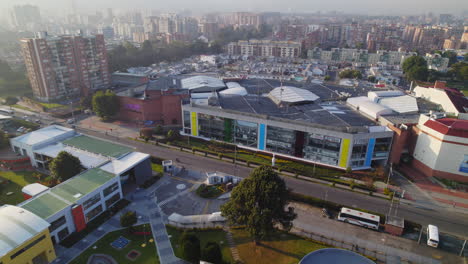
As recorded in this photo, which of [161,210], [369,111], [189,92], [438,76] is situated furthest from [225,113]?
[438,76]

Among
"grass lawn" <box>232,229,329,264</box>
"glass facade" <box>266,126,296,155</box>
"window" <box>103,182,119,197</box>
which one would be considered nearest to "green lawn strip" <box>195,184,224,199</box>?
"grass lawn" <box>232,229,329,264</box>

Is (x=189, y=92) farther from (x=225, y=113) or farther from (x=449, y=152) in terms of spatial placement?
(x=449, y=152)

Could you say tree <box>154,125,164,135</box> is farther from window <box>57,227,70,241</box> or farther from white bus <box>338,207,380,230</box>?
white bus <box>338,207,380,230</box>

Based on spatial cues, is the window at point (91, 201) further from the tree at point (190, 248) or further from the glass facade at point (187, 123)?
the glass facade at point (187, 123)

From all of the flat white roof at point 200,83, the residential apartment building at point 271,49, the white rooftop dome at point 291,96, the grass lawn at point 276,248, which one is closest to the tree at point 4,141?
the flat white roof at point 200,83

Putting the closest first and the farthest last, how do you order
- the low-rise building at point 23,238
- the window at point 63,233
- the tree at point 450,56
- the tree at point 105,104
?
the low-rise building at point 23,238
the window at point 63,233
the tree at point 105,104
the tree at point 450,56

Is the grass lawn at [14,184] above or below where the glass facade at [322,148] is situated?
below

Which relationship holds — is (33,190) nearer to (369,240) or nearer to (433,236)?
(369,240)

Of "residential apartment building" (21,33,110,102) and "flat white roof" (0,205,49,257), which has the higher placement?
"residential apartment building" (21,33,110,102)
